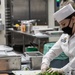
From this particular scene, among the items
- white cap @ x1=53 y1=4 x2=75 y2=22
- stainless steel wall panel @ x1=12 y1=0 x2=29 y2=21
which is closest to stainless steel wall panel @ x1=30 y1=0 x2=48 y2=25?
stainless steel wall panel @ x1=12 y1=0 x2=29 y2=21

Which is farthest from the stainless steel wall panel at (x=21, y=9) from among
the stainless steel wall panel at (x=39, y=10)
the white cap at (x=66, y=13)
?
the white cap at (x=66, y=13)

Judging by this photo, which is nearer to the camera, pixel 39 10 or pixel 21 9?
pixel 21 9

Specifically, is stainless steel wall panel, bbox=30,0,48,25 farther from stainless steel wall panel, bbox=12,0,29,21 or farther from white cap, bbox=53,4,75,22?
white cap, bbox=53,4,75,22

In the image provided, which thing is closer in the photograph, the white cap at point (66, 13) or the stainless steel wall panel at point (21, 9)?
the white cap at point (66, 13)

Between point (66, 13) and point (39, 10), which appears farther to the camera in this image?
point (39, 10)

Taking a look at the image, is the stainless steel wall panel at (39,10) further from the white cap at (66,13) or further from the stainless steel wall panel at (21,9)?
the white cap at (66,13)

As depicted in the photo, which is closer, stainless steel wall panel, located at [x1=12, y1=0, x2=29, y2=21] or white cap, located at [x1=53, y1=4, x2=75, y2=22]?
white cap, located at [x1=53, y1=4, x2=75, y2=22]

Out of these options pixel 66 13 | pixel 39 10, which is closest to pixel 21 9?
pixel 39 10

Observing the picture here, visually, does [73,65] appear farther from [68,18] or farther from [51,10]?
[51,10]

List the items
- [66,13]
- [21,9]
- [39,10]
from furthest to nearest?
[39,10]
[21,9]
[66,13]

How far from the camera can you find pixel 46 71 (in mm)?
2232

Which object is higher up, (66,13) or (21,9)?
(21,9)

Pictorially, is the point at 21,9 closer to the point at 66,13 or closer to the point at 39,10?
the point at 39,10

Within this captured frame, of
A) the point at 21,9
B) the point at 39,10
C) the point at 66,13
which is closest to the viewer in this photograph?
the point at 66,13
